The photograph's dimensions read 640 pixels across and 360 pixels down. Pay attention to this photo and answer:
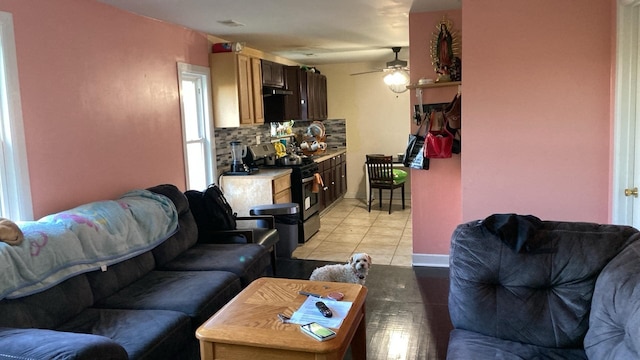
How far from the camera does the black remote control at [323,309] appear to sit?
2.35 metres

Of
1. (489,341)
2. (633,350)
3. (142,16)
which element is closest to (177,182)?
(142,16)

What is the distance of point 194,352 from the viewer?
9.30 feet

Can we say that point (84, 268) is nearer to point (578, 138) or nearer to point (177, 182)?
point (177, 182)

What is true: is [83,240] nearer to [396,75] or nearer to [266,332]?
[266,332]

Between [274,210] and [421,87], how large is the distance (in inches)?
72.2

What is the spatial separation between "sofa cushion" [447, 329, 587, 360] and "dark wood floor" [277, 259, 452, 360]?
880mm

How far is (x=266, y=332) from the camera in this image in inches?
86.1

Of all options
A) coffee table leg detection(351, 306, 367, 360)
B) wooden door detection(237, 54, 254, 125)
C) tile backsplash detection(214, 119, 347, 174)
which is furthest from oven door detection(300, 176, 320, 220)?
coffee table leg detection(351, 306, 367, 360)

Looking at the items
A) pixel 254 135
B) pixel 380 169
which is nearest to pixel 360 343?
pixel 254 135

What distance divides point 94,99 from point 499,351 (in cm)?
306

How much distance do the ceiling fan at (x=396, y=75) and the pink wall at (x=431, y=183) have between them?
2341 mm

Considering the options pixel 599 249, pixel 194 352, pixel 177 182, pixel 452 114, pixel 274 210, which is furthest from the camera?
pixel 274 210

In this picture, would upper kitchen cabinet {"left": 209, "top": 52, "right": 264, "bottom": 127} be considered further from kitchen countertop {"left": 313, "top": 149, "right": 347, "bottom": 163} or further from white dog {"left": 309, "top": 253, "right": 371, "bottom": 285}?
white dog {"left": 309, "top": 253, "right": 371, "bottom": 285}

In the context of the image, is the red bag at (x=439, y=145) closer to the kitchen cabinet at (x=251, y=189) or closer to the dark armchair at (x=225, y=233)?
the dark armchair at (x=225, y=233)
